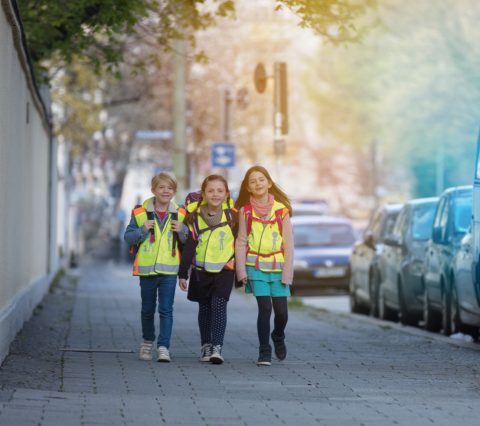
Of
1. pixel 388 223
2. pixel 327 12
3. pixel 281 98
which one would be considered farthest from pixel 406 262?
pixel 327 12

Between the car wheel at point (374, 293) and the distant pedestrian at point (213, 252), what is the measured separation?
975 cm

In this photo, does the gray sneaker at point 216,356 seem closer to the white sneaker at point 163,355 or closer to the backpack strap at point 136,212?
the white sneaker at point 163,355

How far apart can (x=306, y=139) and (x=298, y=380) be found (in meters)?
83.3

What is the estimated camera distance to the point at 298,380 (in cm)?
1105

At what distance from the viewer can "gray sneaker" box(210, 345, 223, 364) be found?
12.2 m

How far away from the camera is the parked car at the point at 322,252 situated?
28.9 meters

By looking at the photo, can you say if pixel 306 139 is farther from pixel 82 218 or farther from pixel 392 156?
pixel 82 218

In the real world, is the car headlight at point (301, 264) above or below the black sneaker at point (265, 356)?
below

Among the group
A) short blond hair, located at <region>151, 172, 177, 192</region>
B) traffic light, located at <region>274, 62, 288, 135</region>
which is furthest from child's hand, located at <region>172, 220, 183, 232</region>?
traffic light, located at <region>274, 62, 288, 135</region>

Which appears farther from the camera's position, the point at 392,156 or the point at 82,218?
the point at 392,156

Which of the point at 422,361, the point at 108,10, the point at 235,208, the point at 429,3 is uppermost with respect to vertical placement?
the point at 429,3

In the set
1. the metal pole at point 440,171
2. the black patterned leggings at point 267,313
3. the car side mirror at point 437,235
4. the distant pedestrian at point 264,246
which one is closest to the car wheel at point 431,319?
the car side mirror at point 437,235

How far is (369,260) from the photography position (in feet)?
74.2

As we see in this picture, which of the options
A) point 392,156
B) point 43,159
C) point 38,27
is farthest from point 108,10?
point 392,156
